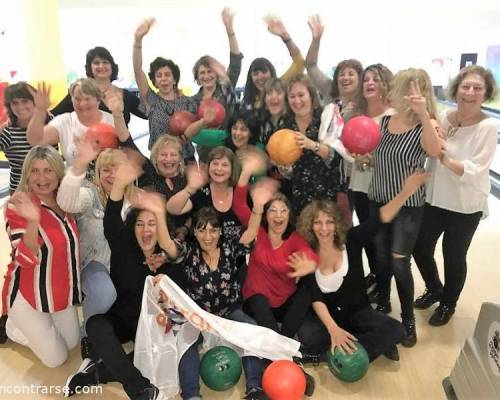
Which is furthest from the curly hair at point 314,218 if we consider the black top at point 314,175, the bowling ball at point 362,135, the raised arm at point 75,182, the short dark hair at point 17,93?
the short dark hair at point 17,93

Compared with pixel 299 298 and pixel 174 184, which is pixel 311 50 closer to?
pixel 174 184

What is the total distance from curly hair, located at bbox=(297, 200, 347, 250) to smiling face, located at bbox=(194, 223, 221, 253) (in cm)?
36

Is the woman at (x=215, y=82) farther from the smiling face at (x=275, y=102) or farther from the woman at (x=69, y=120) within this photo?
the woman at (x=69, y=120)

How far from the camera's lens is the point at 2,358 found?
6.28 ft

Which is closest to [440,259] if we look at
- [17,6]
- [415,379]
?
[415,379]

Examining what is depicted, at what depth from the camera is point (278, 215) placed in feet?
5.94

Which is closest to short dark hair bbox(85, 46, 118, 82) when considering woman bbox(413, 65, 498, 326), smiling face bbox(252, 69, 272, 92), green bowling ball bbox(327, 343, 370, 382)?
smiling face bbox(252, 69, 272, 92)

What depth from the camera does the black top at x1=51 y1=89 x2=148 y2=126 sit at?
7.96 ft

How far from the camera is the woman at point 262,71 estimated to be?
235cm

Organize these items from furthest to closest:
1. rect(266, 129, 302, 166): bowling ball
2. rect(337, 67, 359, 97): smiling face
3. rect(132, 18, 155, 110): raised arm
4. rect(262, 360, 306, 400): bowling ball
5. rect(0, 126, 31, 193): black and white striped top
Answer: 1. rect(132, 18, 155, 110): raised arm
2. rect(0, 126, 31, 193): black and white striped top
3. rect(337, 67, 359, 97): smiling face
4. rect(266, 129, 302, 166): bowling ball
5. rect(262, 360, 306, 400): bowling ball

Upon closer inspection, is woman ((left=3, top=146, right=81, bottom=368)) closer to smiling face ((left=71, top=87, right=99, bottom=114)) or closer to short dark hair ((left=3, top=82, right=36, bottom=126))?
smiling face ((left=71, top=87, right=99, bottom=114))

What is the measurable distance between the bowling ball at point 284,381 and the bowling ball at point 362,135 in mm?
927

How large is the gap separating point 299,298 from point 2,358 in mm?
1340

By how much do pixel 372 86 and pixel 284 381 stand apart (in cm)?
133
